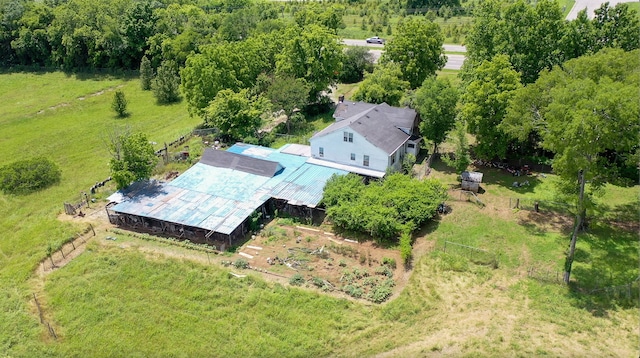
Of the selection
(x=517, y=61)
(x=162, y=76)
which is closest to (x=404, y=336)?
(x=517, y=61)

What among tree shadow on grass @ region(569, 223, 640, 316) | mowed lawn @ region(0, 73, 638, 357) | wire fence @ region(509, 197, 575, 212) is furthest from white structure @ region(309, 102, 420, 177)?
tree shadow on grass @ region(569, 223, 640, 316)

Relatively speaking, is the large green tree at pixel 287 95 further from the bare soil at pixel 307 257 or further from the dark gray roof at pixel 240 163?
the bare soil at pixel 307 257

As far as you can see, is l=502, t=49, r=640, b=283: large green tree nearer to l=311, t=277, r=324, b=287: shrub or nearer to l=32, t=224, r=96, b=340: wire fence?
l=311, t=277, r=324, b=287: shrub

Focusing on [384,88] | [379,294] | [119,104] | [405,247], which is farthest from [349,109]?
[119,104]

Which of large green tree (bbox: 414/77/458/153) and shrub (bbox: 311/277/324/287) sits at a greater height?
large green tree (bbox: 414/77/458/153)

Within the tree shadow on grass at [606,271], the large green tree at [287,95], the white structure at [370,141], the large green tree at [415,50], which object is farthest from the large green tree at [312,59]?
the tree shadow on grass at [606,271]

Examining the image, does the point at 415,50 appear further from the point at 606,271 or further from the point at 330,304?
the point at 330,304
